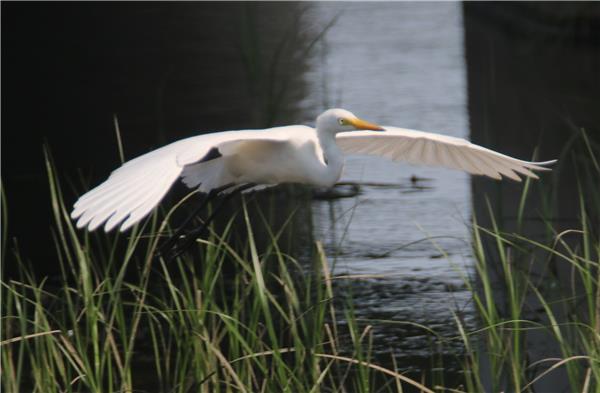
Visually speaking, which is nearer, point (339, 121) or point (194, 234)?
point (339, 121)

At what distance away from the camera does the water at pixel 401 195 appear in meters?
5.29

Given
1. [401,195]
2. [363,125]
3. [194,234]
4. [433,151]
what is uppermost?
[363,125]

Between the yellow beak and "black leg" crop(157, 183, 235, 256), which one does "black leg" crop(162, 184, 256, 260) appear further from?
the yellow beak

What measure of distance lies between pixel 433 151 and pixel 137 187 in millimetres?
1339

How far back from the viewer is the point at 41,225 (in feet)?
22.2

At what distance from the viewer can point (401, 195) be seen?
6941 mm

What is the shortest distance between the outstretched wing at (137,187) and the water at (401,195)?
0.43 meters

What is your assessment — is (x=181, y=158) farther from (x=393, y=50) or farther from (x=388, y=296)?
(x=393, y=50)

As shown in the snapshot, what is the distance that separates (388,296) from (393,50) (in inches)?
250

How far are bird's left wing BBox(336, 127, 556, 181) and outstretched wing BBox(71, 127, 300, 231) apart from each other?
66 centimetres

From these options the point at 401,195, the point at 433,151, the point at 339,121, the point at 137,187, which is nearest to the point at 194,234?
the point at 339,121

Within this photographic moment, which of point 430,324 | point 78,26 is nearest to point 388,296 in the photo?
point 430,324

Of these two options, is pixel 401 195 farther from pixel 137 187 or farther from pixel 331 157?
pixel 137 187

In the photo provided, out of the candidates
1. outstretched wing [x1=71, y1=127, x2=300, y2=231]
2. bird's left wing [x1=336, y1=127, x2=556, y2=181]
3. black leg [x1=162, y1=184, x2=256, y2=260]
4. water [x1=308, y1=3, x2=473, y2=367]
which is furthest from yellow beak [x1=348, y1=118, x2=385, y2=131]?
black leg [x1=162, y1=184, x2=256, y2=260]
